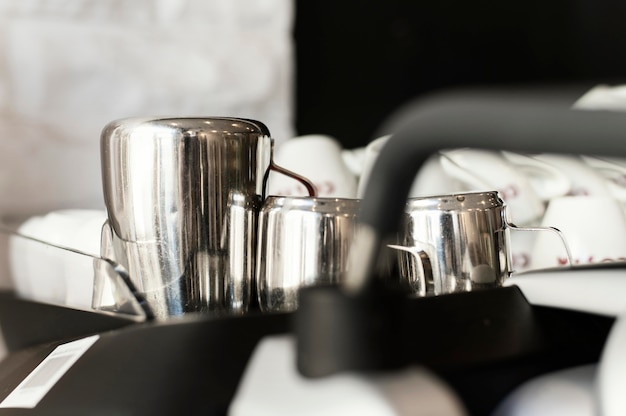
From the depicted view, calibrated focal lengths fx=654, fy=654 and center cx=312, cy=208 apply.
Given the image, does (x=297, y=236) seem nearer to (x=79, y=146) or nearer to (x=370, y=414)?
(x=370, y=414)

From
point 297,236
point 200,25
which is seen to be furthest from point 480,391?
point 200,25

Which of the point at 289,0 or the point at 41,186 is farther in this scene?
the point at 289,0

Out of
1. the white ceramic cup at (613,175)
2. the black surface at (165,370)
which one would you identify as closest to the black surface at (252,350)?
the black surface at (165,370)

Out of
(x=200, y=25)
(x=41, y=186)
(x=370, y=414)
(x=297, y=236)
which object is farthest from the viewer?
(x=200, y=25)

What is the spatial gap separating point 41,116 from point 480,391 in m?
0.72

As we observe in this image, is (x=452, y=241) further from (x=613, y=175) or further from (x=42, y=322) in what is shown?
(x=613, y=175)

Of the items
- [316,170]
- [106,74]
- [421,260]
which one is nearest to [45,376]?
[421,260]

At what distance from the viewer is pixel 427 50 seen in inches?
42.1

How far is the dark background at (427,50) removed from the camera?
40.6 inches

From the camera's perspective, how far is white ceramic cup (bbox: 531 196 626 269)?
55 centimetres

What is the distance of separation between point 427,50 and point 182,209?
0.80m

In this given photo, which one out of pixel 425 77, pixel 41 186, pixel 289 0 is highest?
pixel 289 0

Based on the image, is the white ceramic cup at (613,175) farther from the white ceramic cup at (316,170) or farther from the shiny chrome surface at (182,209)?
the shiny chrome surface at (182,209)

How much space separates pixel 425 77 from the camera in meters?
1.08
